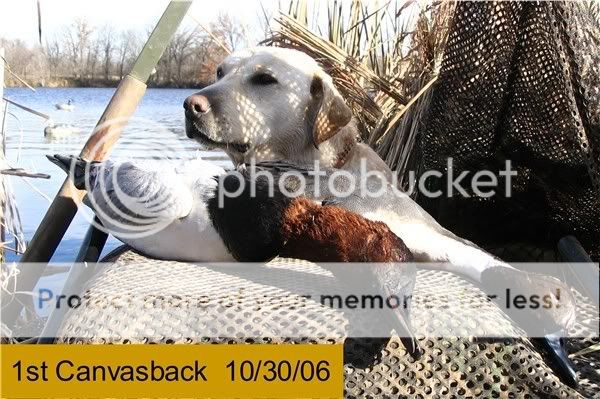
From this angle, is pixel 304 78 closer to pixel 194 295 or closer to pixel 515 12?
pixel 515 12

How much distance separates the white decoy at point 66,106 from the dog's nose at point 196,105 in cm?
1008

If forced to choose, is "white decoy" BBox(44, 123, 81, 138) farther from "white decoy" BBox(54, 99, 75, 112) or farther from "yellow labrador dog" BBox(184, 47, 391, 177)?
"yellow labrador dog" BBox(184, 47, 391, 177)

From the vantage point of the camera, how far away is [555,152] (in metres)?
2.80

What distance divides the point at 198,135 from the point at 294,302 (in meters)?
1.01

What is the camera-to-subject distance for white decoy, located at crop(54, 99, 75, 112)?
12297 millimetres

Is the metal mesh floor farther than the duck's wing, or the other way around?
the duck's wing

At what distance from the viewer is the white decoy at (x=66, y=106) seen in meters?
12.3

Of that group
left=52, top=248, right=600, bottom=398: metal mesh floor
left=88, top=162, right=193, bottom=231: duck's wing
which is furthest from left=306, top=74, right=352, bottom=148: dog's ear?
left=52, top=248, right=600, bottom=398: metal mesh floor

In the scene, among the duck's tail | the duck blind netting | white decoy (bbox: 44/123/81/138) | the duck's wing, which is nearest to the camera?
the duck's wing

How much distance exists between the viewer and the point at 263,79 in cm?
295

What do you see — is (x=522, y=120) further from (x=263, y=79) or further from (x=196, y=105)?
(x=196, y=105)

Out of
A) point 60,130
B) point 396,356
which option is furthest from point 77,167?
point 60,130

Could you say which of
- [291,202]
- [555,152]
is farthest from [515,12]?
[291,202]

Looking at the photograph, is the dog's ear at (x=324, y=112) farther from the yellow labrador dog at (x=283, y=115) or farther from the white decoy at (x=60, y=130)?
the white decoy at (x=60, y=130)
